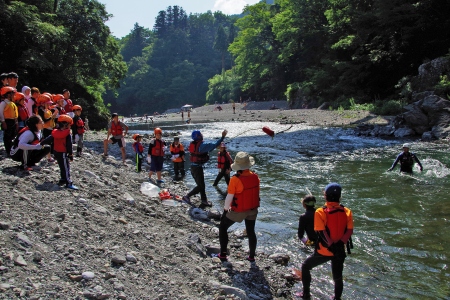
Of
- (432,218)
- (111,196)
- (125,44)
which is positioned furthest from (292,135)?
(125,44)

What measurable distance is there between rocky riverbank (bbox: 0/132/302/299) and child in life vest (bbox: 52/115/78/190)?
0.24 meters

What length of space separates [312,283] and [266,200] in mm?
4782

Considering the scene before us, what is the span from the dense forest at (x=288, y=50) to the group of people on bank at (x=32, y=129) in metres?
15.4

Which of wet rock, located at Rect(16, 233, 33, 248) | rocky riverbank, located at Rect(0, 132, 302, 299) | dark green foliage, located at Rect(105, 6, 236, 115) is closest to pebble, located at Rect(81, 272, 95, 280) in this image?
rocky riverbank, located at Rect(0, 132, 302, 299)

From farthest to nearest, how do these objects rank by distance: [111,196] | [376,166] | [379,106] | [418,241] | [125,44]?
[125,44]
[379,106]
[376,166]
[111,196]
[418,241]

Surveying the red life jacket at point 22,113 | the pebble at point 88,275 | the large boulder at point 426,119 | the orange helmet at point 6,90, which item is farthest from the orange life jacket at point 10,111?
the large boulder at point 426,119

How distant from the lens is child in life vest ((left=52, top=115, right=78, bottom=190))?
7.41m

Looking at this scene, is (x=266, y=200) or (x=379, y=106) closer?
(x=266, y=200)

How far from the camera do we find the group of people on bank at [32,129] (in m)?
7.56

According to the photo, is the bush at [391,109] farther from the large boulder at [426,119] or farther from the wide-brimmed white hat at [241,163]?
the wide-brimmed white hat at [241,163]

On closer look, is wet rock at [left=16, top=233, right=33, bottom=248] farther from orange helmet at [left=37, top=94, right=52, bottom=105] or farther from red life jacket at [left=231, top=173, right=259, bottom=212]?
orange helmet at [left=37, top=94, right=52, bottom=105]

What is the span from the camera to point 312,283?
5688mm

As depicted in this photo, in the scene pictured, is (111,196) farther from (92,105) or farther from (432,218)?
(92,105)

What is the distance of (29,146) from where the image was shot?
7680 mm
